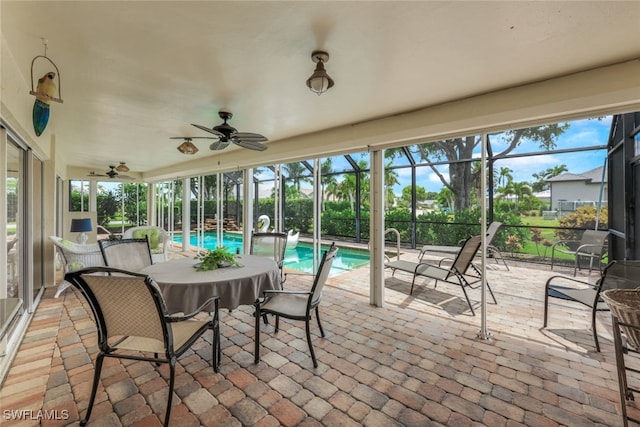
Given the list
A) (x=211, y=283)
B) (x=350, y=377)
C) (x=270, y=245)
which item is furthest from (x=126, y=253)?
(x=350, y=377)

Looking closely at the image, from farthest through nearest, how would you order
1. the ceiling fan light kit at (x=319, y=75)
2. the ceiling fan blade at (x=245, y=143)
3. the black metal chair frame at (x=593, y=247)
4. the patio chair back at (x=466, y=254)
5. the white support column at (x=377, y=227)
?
the black metal chair frame at (x=593, y=247) < the white support column at (x=377, y=227) < the patio chair back at (x=466, y=254) < the ceiling fan blade at (x=245, y=143) < the ceiling fan light kit at (x=319, y=75)

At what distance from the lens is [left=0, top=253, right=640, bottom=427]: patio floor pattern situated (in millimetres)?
1806

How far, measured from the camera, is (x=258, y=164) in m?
Answer: 5.58

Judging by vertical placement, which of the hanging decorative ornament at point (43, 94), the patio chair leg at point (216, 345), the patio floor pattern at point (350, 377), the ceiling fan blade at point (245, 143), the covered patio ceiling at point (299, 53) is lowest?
the patio floor pattern at point (350, 377)

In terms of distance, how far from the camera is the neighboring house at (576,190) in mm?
5570

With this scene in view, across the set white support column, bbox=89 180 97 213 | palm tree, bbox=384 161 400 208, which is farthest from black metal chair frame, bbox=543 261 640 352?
white support column, bbox=89 180 97 213

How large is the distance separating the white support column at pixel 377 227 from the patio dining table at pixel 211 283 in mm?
1504

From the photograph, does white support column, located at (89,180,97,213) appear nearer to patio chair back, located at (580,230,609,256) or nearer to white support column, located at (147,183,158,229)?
white support column, located at (147,183,158,229)

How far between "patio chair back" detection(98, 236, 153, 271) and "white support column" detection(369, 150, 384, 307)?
2881mm

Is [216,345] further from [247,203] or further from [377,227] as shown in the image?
[247,203]

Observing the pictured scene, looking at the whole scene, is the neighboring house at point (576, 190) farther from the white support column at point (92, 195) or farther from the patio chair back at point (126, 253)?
the white support column at point (92, 195)

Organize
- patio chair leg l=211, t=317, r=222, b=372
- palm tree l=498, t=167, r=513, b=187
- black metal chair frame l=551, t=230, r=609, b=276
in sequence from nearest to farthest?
patio chair leg l=211, t=317, r=222, b=372 → black metal chair frame l=551, t=230, r=609, b=276 → palm tree l=498, t=167, r=513, b=187

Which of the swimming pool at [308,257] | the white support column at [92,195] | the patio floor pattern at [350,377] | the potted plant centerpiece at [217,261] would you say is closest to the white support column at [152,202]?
the swimming pool at [308,257]

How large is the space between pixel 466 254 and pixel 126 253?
4.21 metres
